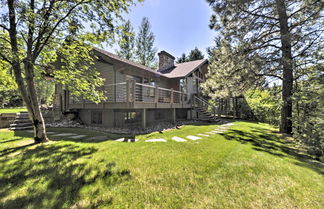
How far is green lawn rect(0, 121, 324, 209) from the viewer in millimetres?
2121

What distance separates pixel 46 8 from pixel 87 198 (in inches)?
249

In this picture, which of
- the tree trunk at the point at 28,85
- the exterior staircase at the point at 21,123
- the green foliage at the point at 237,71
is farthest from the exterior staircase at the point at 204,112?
the exterior staircase at the point at 21,123

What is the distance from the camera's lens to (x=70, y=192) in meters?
2.28

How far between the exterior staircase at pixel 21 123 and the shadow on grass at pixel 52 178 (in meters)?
5.93

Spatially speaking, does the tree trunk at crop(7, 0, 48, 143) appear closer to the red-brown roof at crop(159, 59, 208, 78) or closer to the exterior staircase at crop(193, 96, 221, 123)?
the red-brown roof at crop(159, 59, 208, 78)

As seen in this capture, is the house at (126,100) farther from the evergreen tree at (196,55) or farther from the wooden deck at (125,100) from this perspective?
the evergreen tree at (196,55)

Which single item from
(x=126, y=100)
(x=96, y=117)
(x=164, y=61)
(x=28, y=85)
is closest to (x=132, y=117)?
(x=96, y=117)

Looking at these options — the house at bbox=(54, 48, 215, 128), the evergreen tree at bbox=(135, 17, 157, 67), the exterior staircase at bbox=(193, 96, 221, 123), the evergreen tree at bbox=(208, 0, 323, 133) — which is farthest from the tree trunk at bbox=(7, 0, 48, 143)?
the evergreen tree at bbox=(135, 17, 157, 67)

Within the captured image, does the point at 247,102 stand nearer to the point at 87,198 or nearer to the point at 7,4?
the point at 87,198

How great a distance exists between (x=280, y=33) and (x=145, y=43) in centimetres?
2057

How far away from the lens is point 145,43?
2459 centimetres

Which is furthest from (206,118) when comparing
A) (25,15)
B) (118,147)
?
(25,15)

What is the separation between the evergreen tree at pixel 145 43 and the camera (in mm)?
24328

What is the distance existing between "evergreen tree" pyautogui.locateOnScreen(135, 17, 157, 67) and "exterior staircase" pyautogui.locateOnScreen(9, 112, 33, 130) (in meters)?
19.0
